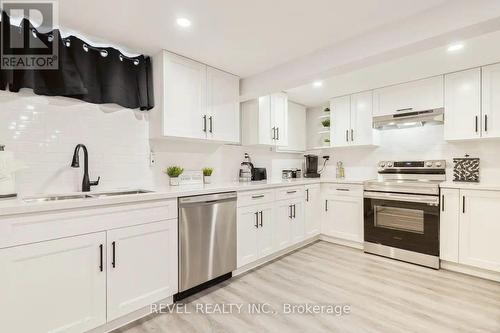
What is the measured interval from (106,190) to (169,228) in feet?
2.47

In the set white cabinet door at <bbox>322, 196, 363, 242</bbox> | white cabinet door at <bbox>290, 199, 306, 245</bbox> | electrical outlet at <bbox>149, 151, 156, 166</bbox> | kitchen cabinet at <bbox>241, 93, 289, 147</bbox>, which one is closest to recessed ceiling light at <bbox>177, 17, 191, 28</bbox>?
electrical outlet at <bbox>149, 151, 156, 166</bbox>

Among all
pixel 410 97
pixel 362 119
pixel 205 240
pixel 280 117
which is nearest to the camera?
pixel 205 240

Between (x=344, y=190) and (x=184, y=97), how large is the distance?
2549 mm

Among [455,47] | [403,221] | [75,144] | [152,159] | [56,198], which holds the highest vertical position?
[455,47]

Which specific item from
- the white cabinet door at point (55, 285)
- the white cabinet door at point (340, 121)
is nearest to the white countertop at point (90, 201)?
the white cabinet door at point (55, 285)

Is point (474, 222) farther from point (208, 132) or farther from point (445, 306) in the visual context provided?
point (208, 132)

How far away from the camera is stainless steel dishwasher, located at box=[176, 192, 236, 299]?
2.16 m

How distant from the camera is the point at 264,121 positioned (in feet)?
11.6

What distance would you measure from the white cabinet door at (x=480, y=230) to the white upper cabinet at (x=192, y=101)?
2.73 meters

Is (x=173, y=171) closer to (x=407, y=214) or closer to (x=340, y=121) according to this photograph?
(x=340, y=121)

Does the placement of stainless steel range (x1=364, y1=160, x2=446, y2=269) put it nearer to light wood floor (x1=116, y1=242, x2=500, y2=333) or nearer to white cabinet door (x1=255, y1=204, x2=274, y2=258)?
light wood floor (x1=116, y1=242, x2=500, y2=333)

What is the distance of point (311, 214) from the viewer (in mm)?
3699

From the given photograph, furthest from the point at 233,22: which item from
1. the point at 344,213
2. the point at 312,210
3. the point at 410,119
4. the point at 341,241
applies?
the point at 341,241

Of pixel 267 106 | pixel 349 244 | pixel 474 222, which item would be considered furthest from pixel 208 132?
pixel 474 222
